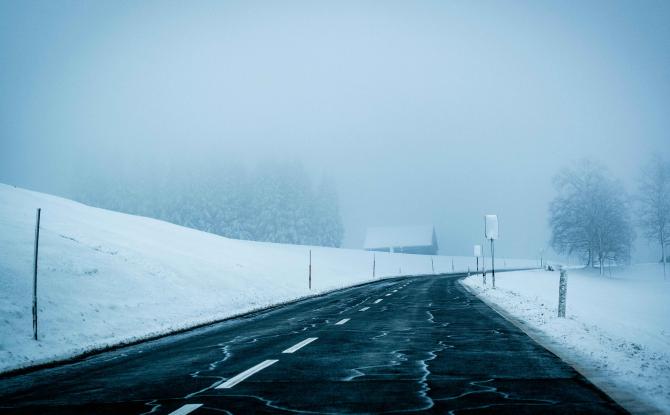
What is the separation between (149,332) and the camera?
12336 mm

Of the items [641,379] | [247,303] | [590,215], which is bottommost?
[247,303]

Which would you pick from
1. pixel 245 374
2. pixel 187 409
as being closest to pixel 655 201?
pixel 245 374

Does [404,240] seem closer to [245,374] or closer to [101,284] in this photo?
[101,284]

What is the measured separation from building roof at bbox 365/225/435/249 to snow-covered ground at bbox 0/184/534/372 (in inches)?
3149

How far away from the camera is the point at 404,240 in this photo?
11475 cm

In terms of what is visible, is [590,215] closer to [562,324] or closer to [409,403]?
[562,324]

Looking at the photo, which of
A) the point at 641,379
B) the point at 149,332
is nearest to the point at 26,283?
the point at 149,332

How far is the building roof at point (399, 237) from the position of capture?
370 ft

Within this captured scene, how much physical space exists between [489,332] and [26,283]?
12.4m

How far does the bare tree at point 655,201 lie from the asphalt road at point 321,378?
47.4 meters

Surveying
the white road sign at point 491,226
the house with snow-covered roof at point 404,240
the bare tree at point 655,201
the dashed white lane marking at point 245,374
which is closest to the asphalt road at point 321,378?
the dashed white lane marking at point 245,374

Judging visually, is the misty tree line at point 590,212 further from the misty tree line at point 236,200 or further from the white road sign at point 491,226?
the misty tree line at point 236,200

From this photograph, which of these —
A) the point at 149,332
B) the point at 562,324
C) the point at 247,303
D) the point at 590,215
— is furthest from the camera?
the point at 590,215

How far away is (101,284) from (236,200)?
2544 inches
